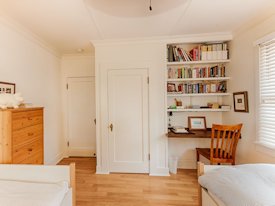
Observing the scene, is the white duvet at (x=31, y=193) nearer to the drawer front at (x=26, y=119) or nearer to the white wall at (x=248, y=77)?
the drawer front at (x=26, y=119)

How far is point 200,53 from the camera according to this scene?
308cm

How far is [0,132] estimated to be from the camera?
1.60 metres

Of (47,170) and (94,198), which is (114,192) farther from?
(47,170)

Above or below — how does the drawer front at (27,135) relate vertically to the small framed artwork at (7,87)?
below

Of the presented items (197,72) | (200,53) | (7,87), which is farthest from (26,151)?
(200,53)

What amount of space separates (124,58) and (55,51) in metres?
1.66

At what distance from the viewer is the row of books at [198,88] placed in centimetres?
312

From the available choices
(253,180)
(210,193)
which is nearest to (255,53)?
(253,180)

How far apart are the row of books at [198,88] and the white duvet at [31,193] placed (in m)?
2.48

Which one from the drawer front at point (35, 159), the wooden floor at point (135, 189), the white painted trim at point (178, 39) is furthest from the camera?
the white painted trim at point (178, 39)

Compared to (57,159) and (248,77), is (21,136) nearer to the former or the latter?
(57,159)

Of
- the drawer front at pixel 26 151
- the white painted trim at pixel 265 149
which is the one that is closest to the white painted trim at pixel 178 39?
the white painted trim at pixel 265 149

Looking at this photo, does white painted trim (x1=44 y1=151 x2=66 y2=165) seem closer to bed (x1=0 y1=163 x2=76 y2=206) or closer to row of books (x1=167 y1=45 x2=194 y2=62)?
bed (x1=0 y1=163 x2=76 y2=206)

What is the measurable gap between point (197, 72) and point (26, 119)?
2869 millimetres
